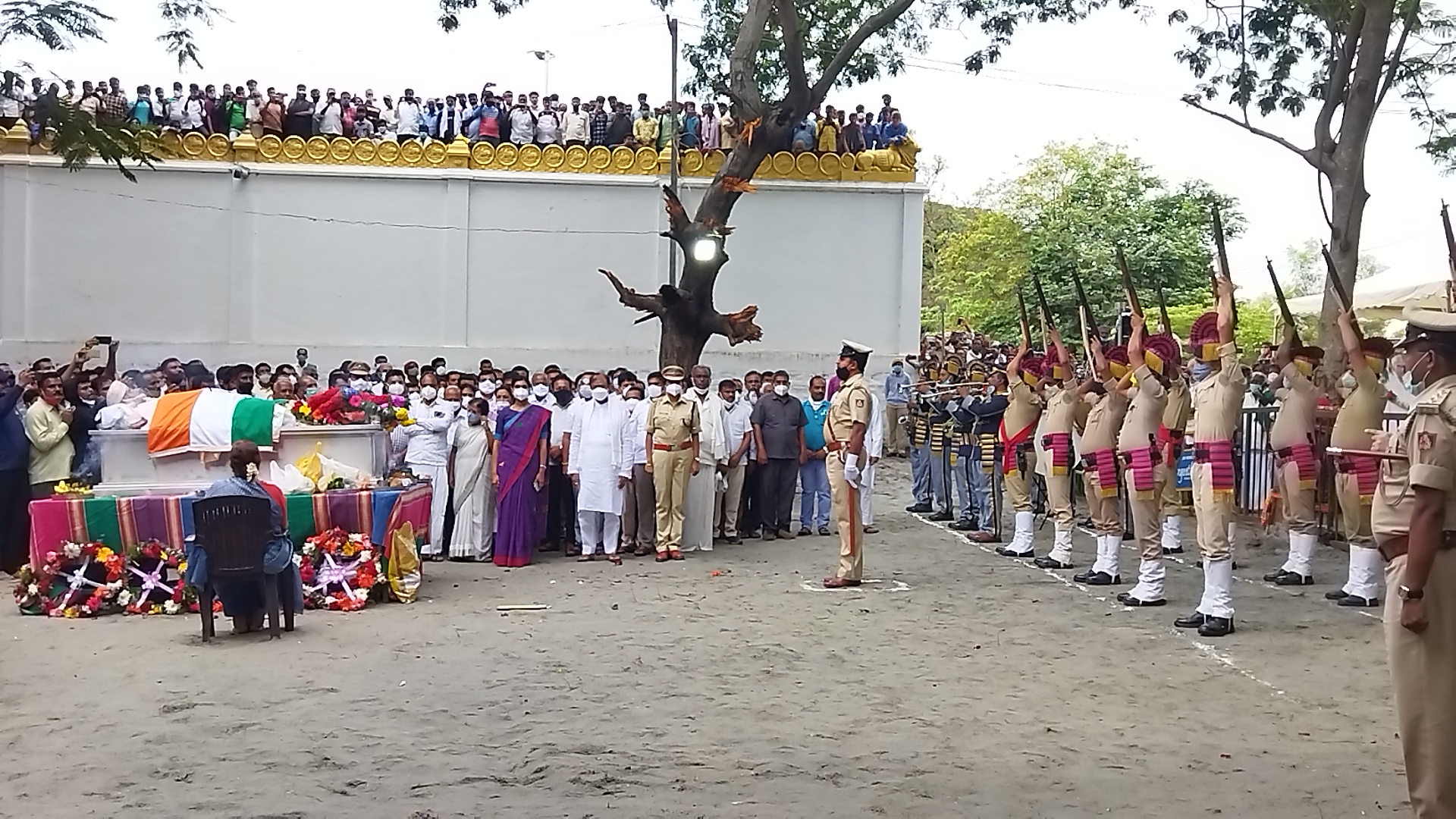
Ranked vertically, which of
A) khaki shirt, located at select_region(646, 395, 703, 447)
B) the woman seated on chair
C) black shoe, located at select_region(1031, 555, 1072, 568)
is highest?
khaki shirt, located at select_region(646, 395, 703, 447)

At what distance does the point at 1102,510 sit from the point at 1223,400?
242cm

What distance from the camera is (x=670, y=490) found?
13.2 metres

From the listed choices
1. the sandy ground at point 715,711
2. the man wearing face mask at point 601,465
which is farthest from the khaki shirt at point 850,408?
the man wearing face mask at point 601,465

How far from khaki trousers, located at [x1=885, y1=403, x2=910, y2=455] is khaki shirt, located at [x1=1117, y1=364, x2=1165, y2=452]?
11911 millimetres

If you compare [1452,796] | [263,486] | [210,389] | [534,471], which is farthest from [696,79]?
[1452,796]

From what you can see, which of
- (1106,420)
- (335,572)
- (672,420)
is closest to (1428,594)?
(1106,420)

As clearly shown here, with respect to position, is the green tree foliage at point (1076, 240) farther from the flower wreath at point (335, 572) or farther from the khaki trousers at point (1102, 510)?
the flower wreath at point (335, 572)

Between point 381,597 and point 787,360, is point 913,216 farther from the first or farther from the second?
point 381,597

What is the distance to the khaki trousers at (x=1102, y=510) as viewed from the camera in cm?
1092

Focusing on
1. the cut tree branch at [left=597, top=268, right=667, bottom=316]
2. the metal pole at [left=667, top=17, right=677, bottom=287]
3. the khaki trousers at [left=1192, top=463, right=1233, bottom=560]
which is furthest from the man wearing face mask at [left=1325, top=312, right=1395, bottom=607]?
the metal pole at [left=667, top=17, right=677, bottom=287]

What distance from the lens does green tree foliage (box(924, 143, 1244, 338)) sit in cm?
3191

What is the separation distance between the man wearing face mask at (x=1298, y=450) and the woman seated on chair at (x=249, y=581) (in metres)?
8.01

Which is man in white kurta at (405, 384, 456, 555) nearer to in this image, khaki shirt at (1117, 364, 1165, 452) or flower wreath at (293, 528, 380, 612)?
flower wreath at (293, 528, 380, 612)

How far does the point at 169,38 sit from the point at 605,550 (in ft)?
24.0
